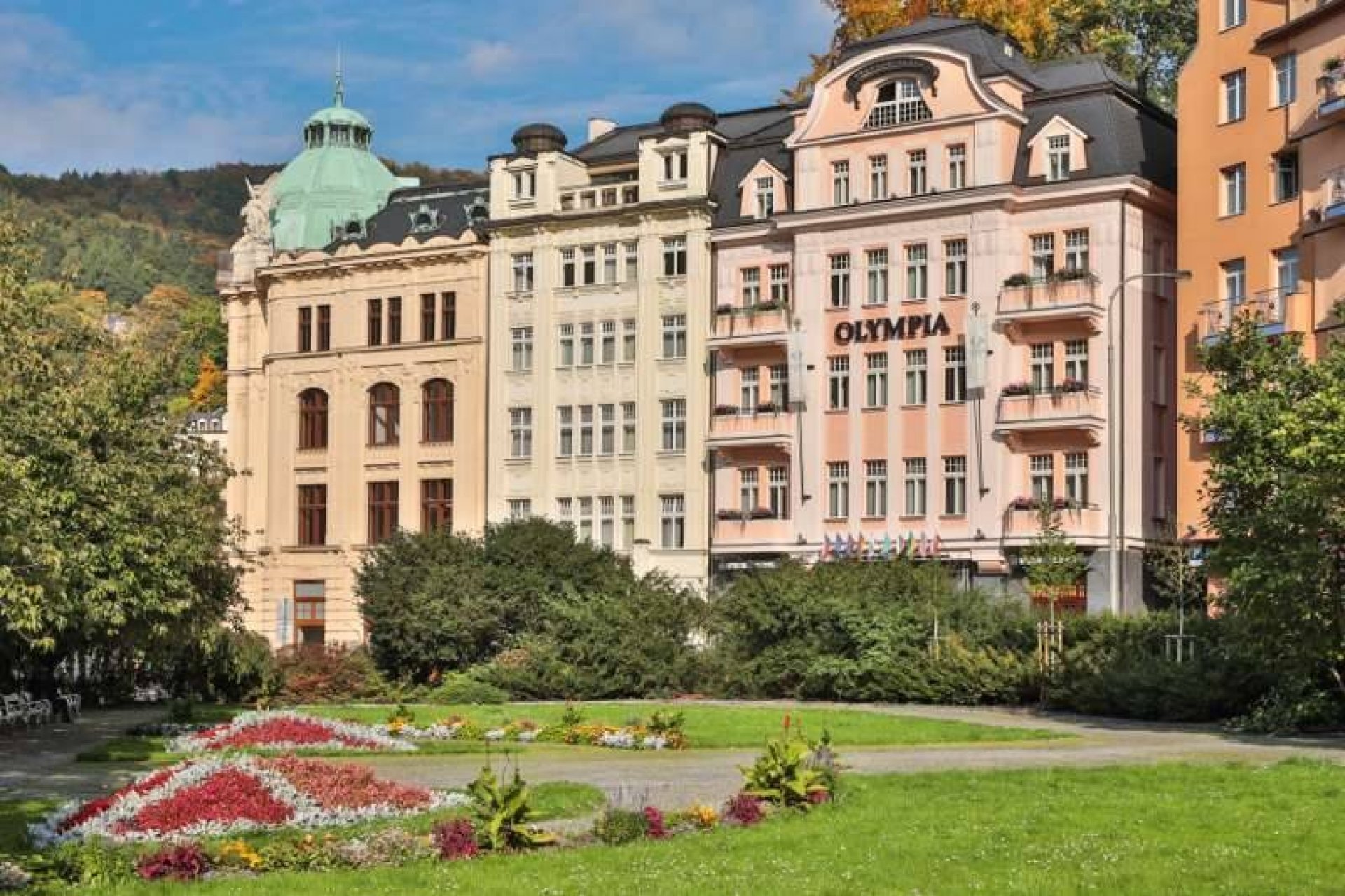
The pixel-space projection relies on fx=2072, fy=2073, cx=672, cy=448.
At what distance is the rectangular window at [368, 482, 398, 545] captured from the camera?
7475 centimetres

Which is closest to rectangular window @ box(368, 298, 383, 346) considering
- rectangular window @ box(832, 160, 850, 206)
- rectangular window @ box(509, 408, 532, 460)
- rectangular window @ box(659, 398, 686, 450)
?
rectangular window @ box(509, 408, 532, 460)

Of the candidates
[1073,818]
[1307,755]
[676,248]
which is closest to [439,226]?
[676,248]

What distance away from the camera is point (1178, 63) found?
245 ft

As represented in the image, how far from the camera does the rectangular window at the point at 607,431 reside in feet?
230

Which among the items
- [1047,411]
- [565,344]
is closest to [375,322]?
[565,344]

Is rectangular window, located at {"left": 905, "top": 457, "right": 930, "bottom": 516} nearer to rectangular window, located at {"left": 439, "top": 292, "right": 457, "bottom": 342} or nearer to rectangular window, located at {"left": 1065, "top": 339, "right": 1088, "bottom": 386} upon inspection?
rectangular window, located at {"left": 1065, "top": 339, "right": 1088, "bottom": 386}

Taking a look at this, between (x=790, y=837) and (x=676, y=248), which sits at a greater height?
(x=676, y=248)

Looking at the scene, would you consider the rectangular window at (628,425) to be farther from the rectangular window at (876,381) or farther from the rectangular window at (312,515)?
the rectangular window at (312,515)

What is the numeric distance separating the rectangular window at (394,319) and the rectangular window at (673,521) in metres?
13.1

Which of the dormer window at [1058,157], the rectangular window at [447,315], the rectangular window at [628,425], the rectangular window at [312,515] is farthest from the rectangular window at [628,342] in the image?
the dormer window at [1058,157]

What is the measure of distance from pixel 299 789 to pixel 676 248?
45807 millimetres

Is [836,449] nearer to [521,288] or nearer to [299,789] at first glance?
[521,288]

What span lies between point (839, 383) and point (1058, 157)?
9798mm

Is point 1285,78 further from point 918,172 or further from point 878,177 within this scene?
point 878,177
